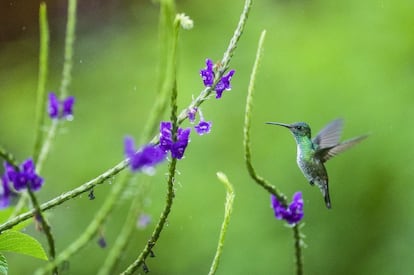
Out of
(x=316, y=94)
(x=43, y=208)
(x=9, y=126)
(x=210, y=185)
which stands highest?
(x=9, y=126)

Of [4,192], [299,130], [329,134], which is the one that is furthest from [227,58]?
[329,134]

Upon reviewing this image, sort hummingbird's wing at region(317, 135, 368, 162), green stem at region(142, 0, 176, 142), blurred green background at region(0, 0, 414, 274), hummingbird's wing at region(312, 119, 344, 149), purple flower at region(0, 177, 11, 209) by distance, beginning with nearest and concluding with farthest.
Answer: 1. green stem at region(142, 0, 176, 142)
2. purple flower at region(0, 177, 11, 209)
3. hummingbird's wing at region(317, 135, 368, 162)
4. hummingbird's wing at region(312, 119, 344, 149)
5. blurred green background at region(0, 0, 414, 274)

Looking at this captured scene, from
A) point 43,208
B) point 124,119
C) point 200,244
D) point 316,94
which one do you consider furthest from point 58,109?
point 124,119

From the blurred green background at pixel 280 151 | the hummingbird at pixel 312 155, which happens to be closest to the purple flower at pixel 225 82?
the hummingbird at pixel 312 155

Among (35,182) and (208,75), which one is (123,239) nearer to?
(35,182)

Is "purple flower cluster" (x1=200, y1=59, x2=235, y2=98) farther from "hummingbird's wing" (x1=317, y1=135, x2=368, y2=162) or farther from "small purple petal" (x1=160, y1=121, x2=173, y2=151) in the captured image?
"hummingbird's wing" (x1=317, y1=135, x2=368, y2=162)

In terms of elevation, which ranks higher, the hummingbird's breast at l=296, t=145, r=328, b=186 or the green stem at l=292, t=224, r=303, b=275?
the hummingbird's breast at l=296, t=145, r=328, b=186

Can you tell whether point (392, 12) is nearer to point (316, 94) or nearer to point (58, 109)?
point (316, 94)

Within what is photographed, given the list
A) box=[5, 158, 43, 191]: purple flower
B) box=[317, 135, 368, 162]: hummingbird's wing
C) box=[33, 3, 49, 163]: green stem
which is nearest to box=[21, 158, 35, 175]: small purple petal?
box=[5, 158, 43, 191]: purple flower
